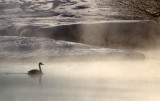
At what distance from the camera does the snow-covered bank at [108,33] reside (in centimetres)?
2089

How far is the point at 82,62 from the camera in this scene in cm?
1534

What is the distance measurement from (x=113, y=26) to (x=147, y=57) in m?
5.18

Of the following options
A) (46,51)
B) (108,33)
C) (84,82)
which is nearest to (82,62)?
(46,51)

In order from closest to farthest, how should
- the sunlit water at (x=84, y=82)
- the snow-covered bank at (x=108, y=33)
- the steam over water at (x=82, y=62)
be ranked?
the sunlit water at (x=84, y=82) < the steam over water at (x=82, y=62) < the snow-covered bank at (x=108, y=33)

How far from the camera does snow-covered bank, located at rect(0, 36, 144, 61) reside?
1599 cm

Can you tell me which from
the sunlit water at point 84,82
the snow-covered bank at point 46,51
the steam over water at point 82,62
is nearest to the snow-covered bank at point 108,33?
the steam over water at point 82,62

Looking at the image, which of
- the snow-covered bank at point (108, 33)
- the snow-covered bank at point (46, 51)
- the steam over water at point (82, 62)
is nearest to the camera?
the steam over water at point (82, 62)

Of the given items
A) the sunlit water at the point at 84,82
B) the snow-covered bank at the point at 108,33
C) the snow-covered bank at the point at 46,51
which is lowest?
the sunlit water at the point at 84,82

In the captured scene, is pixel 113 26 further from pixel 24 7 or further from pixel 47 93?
pixel 24 7

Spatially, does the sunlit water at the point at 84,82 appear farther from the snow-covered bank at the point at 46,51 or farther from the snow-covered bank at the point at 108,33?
the snow-covered bank at the point at 108,33

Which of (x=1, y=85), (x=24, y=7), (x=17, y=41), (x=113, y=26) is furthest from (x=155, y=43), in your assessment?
(x=24, y=7)

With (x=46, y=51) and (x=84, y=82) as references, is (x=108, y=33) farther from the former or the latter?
(x=84, y=82)

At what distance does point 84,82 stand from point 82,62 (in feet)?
A: 11.2

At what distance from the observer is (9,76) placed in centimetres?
1284
